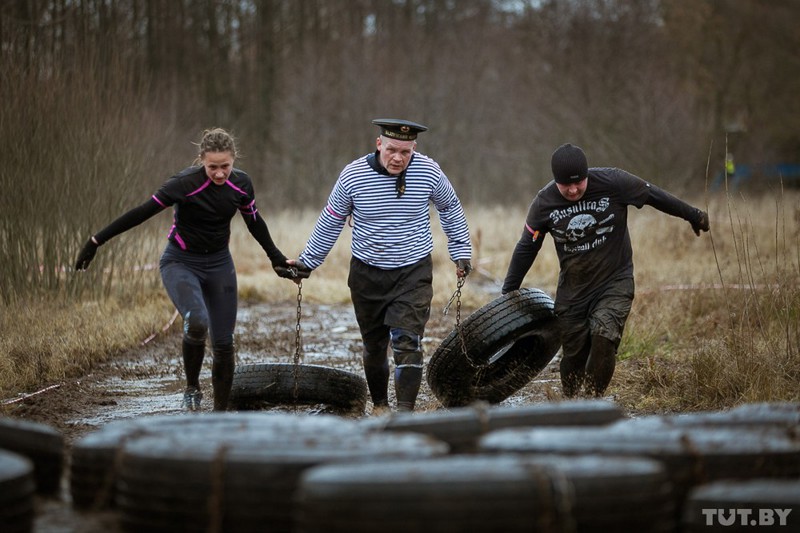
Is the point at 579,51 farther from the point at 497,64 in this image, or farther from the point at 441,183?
the point at 441,183

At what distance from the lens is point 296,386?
8156mm

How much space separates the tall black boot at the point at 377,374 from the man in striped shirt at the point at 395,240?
23 cm

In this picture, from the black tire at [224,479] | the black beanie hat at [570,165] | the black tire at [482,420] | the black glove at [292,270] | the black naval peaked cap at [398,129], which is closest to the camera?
the black tire at [224,479]

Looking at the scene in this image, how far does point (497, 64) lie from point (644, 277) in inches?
864

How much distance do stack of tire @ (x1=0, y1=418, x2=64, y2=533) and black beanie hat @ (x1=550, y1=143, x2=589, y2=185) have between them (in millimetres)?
3832

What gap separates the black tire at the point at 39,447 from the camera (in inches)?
184

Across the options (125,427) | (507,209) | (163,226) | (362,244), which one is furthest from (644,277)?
(507,209)

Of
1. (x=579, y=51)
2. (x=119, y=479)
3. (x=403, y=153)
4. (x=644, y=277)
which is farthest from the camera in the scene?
(x=579, y=51)

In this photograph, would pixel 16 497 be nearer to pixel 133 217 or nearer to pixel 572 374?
pixel 133 217

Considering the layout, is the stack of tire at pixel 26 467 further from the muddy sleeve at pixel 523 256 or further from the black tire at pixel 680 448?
the muddy sleeve at pixel 523 256

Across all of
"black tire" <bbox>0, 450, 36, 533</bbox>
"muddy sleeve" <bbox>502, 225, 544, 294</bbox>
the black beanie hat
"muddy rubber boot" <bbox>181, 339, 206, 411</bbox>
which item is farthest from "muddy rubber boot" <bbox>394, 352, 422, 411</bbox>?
"black tire" <bbox>0, 450, 36, 533</bbox>

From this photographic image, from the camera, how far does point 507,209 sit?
27.6 meters

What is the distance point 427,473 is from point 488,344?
13.7 ft

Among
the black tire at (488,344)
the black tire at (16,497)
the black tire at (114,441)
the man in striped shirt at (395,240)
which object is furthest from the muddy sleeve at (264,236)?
the black tire at (16,497)
